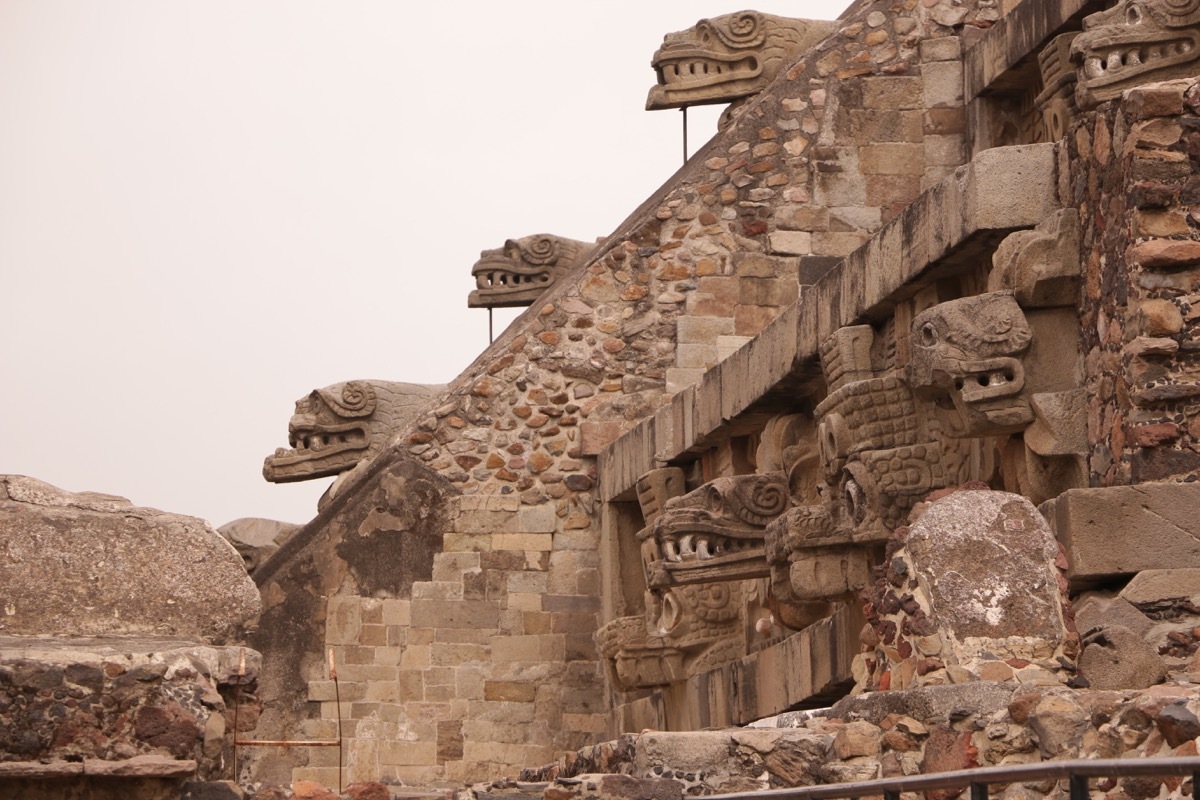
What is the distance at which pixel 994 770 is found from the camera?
4.23 meters

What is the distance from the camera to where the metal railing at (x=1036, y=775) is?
3.94 m

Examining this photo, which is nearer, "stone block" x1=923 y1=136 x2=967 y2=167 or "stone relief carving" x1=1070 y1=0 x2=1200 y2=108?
"stone relief carving" x1=1070 y1=0 x2=1200 y2=108

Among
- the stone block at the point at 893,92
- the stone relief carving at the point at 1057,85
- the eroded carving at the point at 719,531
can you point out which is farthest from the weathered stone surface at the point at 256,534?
the stone relief carving at the point at 1057,85

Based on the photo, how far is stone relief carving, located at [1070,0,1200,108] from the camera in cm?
916

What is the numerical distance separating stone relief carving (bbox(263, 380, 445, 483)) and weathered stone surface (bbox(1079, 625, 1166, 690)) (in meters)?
11.3

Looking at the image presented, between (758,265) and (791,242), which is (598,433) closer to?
(758,265)

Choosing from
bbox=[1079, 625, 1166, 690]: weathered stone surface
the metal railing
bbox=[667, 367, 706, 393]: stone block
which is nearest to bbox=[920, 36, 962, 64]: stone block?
bbox=[667, 367, 706, 393]: stone block

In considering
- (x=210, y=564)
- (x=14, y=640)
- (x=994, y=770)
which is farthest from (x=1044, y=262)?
(x=994, y=770)

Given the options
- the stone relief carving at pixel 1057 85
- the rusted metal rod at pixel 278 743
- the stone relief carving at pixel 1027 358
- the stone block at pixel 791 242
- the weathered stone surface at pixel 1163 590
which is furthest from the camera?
the stone block at pixel 791 242

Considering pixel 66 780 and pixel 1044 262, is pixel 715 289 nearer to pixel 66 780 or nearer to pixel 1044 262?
pixel 1044 262

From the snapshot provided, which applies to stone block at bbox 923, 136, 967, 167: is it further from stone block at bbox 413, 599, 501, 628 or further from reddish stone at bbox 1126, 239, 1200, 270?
reddish stone at bbox 1126, 239, 1200, 270

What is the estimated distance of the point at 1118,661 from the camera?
683 centimetres

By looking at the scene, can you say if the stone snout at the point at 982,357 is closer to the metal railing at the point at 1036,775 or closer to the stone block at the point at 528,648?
A: the metal railing at the point at 1036,775

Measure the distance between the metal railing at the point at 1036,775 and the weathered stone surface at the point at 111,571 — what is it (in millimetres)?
2445
